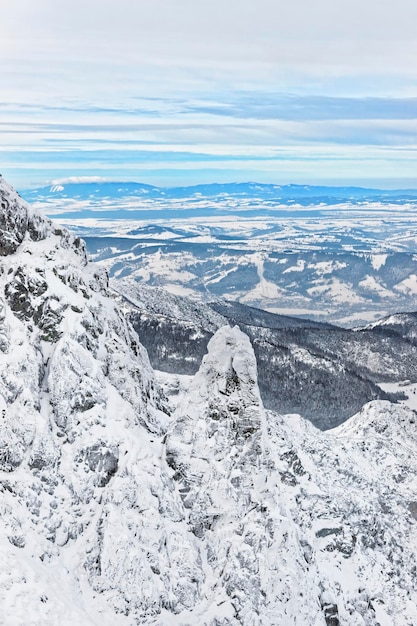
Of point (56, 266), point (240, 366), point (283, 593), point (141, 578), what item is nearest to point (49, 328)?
point (56, 266)

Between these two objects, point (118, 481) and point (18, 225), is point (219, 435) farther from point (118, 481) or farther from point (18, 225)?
point (18, 225)

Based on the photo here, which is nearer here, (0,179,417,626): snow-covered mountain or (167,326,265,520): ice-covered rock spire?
(0,179,417,626): snow-covered mountain

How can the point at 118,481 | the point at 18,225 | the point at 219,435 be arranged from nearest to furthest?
the point at 118,481, the point at 219,435, the point at 18,225

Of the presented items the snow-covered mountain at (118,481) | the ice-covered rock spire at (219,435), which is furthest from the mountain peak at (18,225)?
the ice-covered rock spire at (219,435)

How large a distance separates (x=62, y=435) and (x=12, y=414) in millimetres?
4884

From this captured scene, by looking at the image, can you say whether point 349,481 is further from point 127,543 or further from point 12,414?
point 12,414

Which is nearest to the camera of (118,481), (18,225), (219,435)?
(118,481)

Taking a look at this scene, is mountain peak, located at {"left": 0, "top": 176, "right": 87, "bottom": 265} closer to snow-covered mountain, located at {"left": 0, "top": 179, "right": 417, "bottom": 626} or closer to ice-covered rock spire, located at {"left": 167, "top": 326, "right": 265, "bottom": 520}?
snow-covered mountain, located at {"left": 0, "top": 179, "right": 417, "bottom": 626}

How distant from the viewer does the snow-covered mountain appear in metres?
54.8

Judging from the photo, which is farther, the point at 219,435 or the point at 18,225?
the point at 18,225

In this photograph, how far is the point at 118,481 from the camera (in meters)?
59.1


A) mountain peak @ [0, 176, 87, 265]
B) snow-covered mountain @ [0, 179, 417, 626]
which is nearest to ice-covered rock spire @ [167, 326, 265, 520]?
snow-covered mountain @ [0, 179, 417, 626]

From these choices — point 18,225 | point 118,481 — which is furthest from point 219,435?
point 18,225

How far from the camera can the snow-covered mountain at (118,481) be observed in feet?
180
